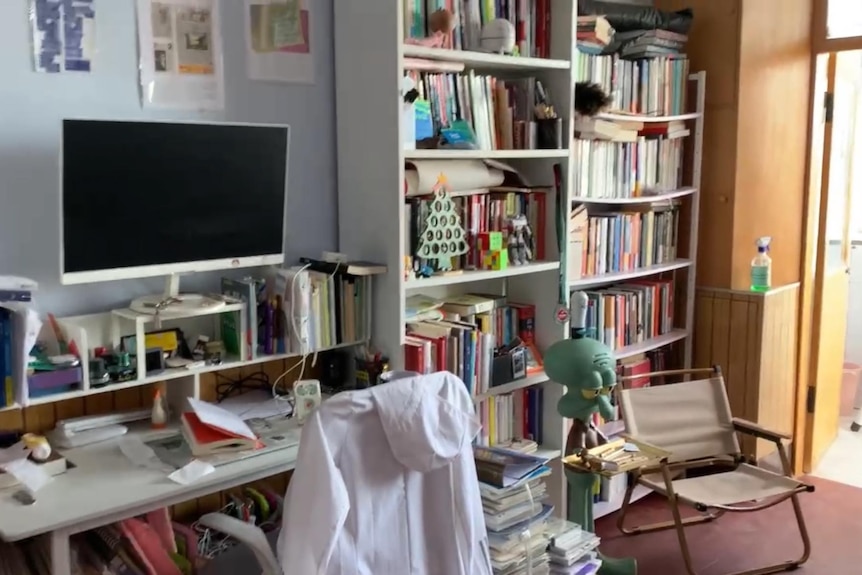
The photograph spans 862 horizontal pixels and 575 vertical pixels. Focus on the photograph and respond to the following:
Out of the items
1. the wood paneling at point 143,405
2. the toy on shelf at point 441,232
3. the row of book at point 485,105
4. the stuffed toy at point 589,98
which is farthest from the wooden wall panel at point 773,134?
the wood paneling at point 143,405

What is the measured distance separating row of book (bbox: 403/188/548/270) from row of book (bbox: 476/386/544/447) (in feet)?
1.66

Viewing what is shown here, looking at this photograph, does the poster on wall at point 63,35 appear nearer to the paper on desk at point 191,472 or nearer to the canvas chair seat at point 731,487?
the paper on desk at point 191,472

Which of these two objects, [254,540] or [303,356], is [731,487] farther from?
[254,540]

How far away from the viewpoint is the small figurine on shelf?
295cm

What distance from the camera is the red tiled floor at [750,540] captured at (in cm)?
318

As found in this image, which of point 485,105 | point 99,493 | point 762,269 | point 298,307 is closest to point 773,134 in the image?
point 762,269

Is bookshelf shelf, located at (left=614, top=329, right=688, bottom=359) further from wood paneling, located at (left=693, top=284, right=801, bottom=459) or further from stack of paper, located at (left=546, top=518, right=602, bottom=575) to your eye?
stack of paper, located at (left=546, top=518, right=602, bottom=575)

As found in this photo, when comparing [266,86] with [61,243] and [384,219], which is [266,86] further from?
[61,243]

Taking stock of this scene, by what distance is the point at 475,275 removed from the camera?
276cm

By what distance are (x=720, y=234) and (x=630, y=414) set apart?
0.99 m

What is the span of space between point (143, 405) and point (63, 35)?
1.02m

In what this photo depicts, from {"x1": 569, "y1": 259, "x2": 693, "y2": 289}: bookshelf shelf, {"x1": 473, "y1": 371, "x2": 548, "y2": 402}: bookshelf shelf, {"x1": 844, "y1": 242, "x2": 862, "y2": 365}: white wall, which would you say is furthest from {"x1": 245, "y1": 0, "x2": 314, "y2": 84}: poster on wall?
{"x1": 844, "y1": 242, "x2": 862, "y2": 365}: white wall

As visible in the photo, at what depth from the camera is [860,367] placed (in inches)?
201

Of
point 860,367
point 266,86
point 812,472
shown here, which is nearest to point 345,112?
point 266,86
